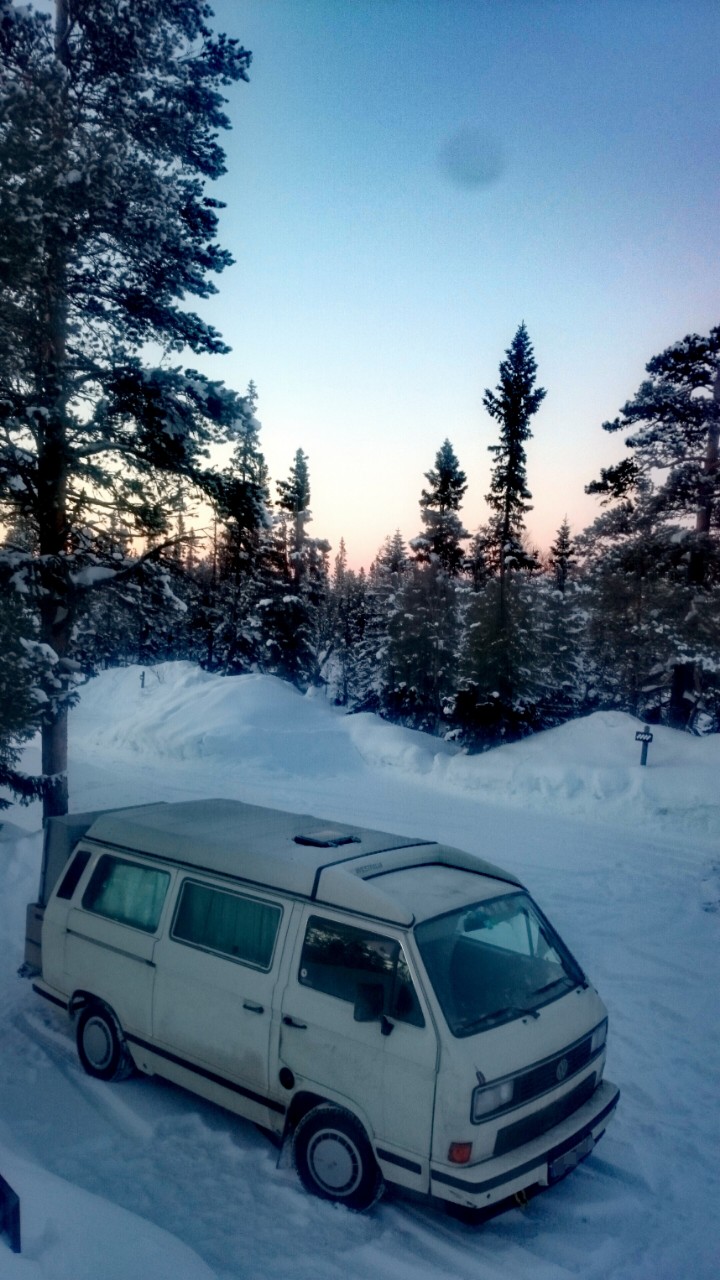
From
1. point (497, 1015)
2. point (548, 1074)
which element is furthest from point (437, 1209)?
point (497, 1015)

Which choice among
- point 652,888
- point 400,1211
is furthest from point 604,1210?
point 652,888

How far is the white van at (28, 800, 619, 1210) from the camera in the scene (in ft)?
15.1

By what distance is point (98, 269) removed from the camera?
11164 mm

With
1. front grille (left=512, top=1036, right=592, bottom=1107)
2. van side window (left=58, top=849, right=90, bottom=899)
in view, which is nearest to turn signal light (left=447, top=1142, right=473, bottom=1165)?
front grille (left=512, top=1036, right=592, bottom=1107)

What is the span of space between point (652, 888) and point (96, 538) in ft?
35.4

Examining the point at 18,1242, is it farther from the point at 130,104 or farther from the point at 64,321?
the point at 130,104

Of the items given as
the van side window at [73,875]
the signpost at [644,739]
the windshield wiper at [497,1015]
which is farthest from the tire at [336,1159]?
the signpost at [644,739]

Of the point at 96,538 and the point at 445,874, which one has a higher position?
the point at 96,538

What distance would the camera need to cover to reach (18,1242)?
3.60 m

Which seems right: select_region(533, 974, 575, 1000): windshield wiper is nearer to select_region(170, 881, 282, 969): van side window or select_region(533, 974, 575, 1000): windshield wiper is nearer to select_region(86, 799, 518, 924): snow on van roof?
select_region(86, 799, 518, 924): snow on van roof

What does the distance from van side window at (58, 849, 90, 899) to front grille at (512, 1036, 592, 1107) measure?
171 inches

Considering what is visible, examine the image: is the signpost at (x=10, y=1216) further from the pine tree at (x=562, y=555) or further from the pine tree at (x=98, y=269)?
the pine tree at (x=562, y=555)

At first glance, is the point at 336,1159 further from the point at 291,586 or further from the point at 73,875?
the point at 291,586

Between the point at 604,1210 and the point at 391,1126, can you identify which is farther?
the point at 604,1210
